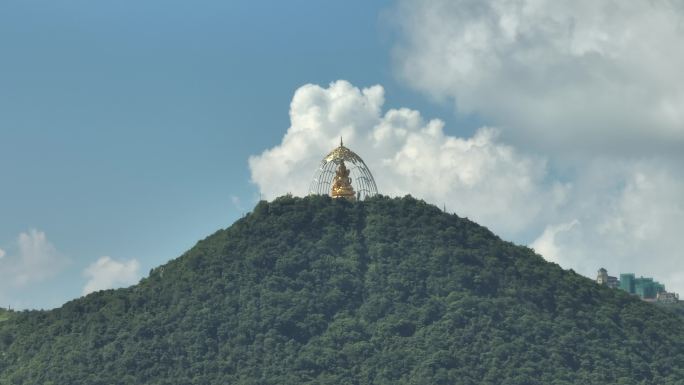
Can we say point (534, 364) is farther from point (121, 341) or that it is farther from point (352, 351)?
point (121, 341)

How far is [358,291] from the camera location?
193750mm

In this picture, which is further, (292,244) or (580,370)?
(292,244)

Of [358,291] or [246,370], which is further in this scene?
[358,291]

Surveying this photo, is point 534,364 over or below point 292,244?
below

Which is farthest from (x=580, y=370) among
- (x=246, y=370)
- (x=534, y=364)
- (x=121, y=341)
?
(x=121, y=341)

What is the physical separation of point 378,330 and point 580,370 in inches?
795

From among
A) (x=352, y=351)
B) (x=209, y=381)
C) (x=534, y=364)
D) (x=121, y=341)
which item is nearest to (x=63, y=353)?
(x=121, y=341)

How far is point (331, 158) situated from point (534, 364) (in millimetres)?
32770

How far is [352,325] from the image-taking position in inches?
7407

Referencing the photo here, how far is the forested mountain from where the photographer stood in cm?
18212

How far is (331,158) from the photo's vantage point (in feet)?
652

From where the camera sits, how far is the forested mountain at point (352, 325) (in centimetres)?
18212

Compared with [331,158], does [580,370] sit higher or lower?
lower

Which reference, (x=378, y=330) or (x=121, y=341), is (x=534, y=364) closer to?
(x=378, y=330)
